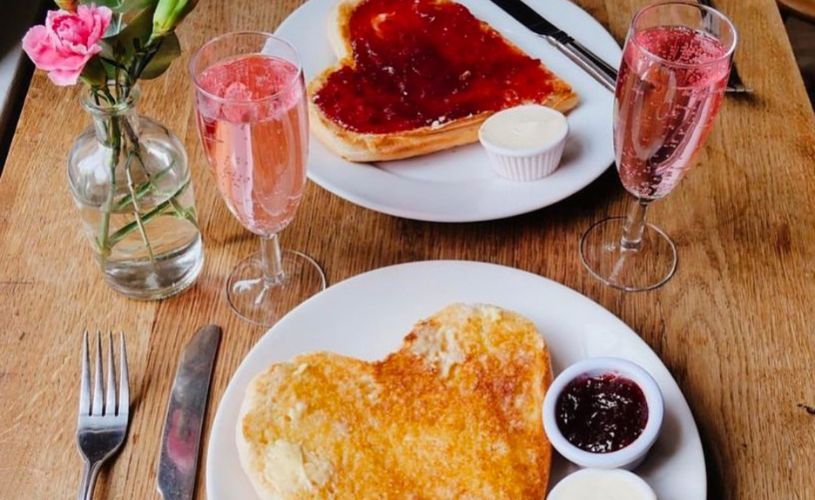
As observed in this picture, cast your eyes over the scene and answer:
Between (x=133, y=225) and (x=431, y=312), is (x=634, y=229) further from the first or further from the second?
(x=133, y=225)

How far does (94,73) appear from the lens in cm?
114

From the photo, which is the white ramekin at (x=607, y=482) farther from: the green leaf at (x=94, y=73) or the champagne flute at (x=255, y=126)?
the green leaf at (x=94, y=73)

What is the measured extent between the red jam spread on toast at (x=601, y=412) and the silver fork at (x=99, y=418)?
585 millimetres

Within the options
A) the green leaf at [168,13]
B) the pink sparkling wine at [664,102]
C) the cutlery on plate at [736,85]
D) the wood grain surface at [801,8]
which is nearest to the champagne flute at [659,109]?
the pink sparkling wine at [664,102]

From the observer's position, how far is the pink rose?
3.45ft

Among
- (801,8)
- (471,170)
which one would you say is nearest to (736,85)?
(471,170)

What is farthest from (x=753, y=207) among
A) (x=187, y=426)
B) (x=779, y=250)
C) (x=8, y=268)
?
(x=8, y=268)

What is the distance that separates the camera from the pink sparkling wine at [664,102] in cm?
122

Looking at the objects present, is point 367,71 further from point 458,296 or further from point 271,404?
point 271,404

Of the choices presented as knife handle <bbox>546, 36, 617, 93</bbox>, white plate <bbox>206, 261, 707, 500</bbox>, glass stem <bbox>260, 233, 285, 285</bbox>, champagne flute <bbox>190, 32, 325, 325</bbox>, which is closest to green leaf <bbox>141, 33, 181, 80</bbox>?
champagne flute <bbox>190, 32, 325, 325</bbox>

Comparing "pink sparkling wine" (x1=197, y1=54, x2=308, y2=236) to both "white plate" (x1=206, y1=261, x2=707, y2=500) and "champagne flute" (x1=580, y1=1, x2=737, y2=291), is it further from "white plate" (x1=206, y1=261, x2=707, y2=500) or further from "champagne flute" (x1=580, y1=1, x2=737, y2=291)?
"champagne flute" (x1=580, y1=1, x2=737, y2=291)

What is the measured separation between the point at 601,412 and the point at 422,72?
0.79 meters

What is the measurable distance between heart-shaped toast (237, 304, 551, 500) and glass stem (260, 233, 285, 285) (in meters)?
0.23

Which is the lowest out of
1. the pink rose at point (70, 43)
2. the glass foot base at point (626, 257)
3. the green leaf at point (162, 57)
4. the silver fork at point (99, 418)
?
the glass foot base at point (626, 257)
